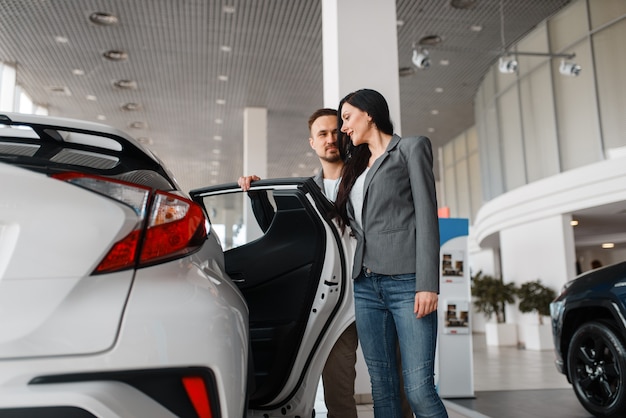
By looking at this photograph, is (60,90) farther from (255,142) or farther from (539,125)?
(539,125)

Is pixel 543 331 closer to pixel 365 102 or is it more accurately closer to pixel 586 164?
pixel 586 164

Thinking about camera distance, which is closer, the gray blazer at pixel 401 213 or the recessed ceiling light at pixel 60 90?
the gray blazer at pixel 401 213

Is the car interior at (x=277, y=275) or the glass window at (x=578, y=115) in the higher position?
the glass window at (x=578, y=115)

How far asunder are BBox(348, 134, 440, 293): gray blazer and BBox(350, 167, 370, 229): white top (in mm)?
59

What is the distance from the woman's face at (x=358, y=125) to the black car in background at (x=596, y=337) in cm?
213

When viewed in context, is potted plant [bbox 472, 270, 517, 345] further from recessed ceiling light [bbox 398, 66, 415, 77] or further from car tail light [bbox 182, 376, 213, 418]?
car tail light [bbox 182, 376, 213, 418]

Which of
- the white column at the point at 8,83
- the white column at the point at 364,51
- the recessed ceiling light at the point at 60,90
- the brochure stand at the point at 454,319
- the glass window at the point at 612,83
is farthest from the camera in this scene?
the recessed ceiling light at the point at 60,90

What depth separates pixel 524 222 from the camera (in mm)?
11531

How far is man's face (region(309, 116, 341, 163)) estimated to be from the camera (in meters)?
2.53

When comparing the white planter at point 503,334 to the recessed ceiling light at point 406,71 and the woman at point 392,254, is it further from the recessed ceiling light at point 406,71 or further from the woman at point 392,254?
the woman at point 392,254

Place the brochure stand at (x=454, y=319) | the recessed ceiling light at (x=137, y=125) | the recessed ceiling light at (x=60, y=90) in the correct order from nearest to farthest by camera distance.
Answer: the brochure stand at (x=454, y=319) → the recessed ceiling light at (x=60, y=90) → the recessed ceiling light at (x=137, y=125)

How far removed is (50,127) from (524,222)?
1142 centimetres

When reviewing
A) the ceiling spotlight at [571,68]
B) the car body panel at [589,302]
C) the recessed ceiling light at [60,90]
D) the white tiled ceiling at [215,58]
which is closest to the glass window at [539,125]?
the white tiled ceiling at [215,58]

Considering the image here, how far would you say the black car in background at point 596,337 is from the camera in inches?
127
